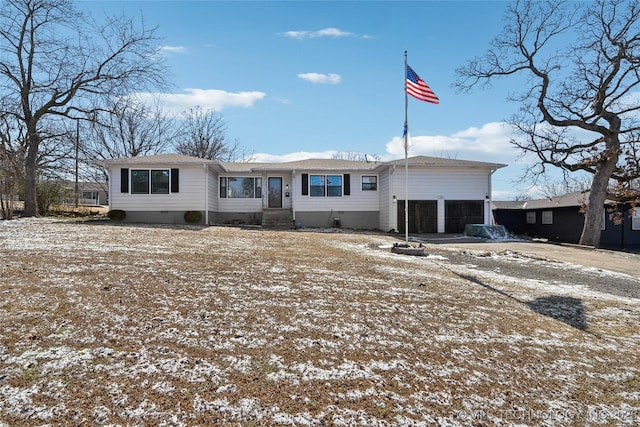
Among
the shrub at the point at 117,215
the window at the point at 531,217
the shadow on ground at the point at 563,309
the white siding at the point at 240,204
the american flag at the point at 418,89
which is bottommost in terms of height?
the shadow on ground at the point at 563,309

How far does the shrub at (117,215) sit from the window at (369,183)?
39.0ft

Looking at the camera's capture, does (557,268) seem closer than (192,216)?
Yes

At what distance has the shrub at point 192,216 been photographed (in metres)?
16.6

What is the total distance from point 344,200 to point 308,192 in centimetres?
195

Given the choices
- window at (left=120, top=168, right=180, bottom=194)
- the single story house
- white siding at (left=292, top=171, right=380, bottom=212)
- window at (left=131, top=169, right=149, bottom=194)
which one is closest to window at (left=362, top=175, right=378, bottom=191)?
the single story house

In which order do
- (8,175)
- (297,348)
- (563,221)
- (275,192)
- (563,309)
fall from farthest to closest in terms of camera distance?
1. (563,221)
2. (275,192)
3. (8,175)
4. (563,309)
5. (297,348)

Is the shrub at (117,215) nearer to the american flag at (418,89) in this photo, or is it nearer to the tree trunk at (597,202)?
the american flag at (418,89)

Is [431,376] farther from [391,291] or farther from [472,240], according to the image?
[472,240]

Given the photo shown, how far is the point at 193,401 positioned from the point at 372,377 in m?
1.49

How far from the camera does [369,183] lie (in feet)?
62.1

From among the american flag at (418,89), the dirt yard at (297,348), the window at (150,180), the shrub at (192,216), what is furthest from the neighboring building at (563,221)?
the window at (150,180)

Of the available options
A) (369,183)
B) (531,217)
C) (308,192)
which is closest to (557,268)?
(369,183)

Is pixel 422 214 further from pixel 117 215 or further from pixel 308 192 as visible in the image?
pixel 117 215

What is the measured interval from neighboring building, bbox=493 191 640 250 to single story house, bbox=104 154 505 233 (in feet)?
22.3
